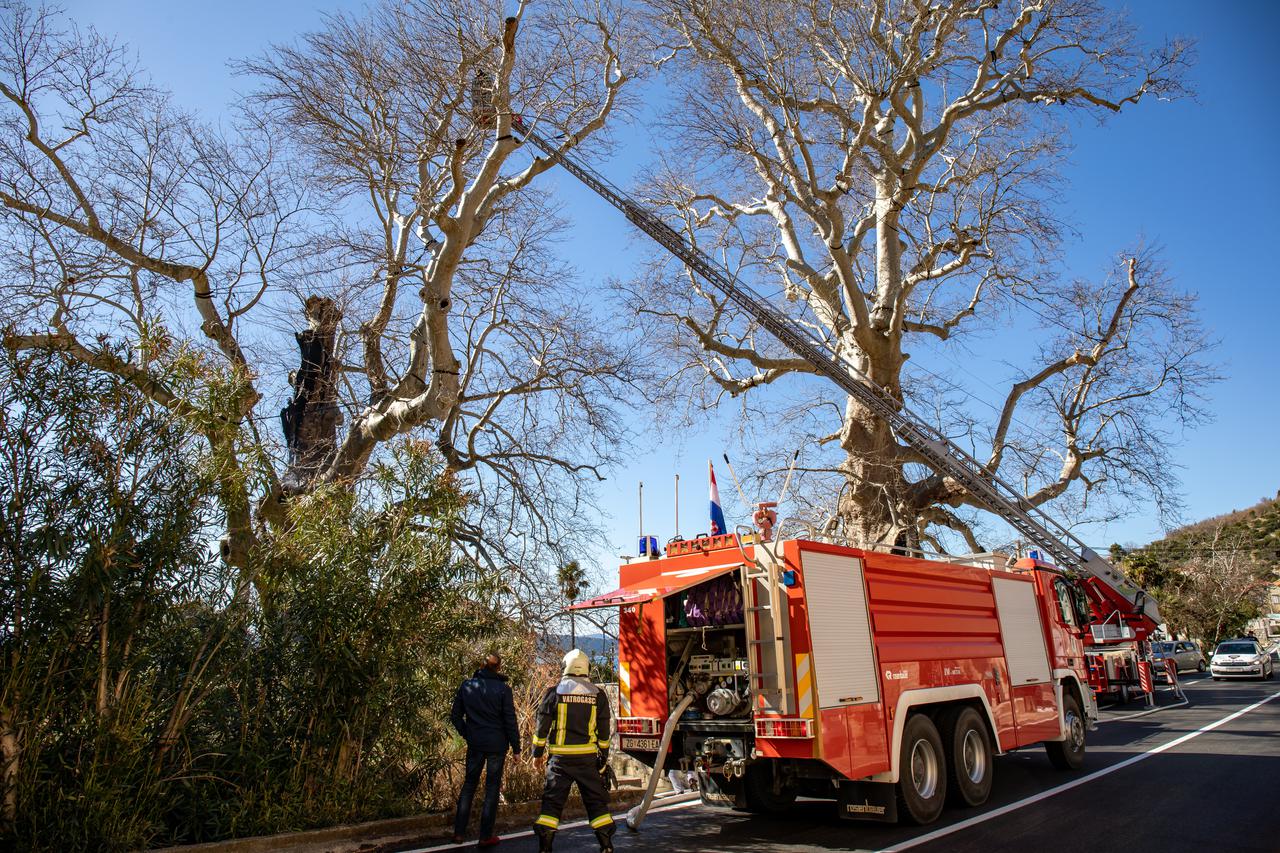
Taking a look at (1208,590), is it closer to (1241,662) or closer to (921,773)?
(1241,662)

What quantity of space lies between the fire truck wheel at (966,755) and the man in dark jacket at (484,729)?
4621 millimetres

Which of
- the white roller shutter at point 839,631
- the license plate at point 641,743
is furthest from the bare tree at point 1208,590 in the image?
the license plate at point 641,743

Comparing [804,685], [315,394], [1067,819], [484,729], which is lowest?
[1067,819]

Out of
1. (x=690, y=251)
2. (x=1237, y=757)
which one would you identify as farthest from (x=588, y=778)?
(x=690, y=251)

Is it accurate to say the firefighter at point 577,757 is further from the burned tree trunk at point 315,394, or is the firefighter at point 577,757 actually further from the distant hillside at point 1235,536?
the distant hillside at point 1235,536

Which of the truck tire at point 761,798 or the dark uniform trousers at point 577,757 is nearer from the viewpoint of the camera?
the dark uniform trousers at point 577,757

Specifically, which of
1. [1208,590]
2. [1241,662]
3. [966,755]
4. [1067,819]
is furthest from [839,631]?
[1208,590]

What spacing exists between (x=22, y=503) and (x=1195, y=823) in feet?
35.0

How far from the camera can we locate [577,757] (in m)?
6.67

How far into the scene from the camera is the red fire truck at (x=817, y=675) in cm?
727

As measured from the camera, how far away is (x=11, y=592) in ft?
19.5

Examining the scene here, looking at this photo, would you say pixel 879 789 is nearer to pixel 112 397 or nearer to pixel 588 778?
pixel 588 778

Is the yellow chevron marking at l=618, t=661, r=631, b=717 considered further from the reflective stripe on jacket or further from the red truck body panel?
the reflective stripe on jacket

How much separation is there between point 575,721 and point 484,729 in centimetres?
151
